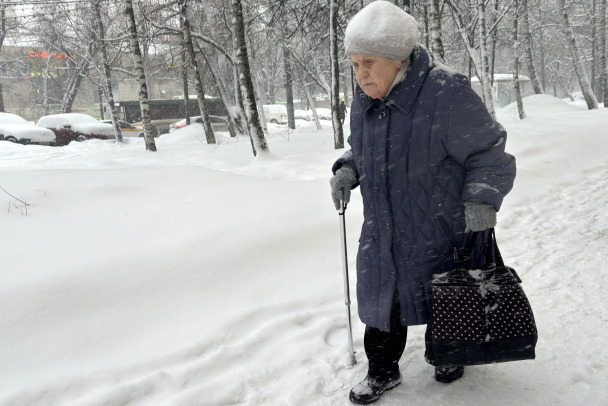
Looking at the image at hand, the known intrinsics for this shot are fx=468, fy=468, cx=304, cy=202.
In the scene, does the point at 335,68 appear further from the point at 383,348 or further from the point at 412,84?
the point at 383,348

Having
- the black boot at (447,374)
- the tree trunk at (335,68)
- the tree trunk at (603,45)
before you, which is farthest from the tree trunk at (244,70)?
the tree trunk at (603,45)

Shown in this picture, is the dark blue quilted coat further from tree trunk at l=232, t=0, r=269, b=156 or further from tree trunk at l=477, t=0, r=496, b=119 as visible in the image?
tree trunk at l=477, t=0, r=496, b=119

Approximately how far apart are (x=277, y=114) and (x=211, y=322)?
38449 millimetres

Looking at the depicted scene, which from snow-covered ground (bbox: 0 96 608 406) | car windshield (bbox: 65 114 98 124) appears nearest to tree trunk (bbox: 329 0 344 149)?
snow-covered ground (bbox: 0 96 608 406)

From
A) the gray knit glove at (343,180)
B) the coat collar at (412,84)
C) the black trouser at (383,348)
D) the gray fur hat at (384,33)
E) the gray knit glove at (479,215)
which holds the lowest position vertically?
the black trouser at (383,348)

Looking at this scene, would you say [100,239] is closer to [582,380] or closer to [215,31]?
[582,380]

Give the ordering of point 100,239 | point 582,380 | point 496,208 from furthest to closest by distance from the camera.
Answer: point 100,239 → point 582,380 → point 496,208

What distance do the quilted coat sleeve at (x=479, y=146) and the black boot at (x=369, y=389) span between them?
1.09 m

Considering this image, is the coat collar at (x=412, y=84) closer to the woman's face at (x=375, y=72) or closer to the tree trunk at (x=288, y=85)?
the woman's face at (x=375, y=72)

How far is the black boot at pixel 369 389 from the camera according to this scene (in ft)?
7.93

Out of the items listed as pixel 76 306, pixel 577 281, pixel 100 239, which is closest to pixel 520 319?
pixel 577 281

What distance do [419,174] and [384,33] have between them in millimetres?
637

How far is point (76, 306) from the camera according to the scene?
10.4 ft

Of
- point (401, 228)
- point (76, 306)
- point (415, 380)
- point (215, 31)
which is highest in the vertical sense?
point (215, 31)
